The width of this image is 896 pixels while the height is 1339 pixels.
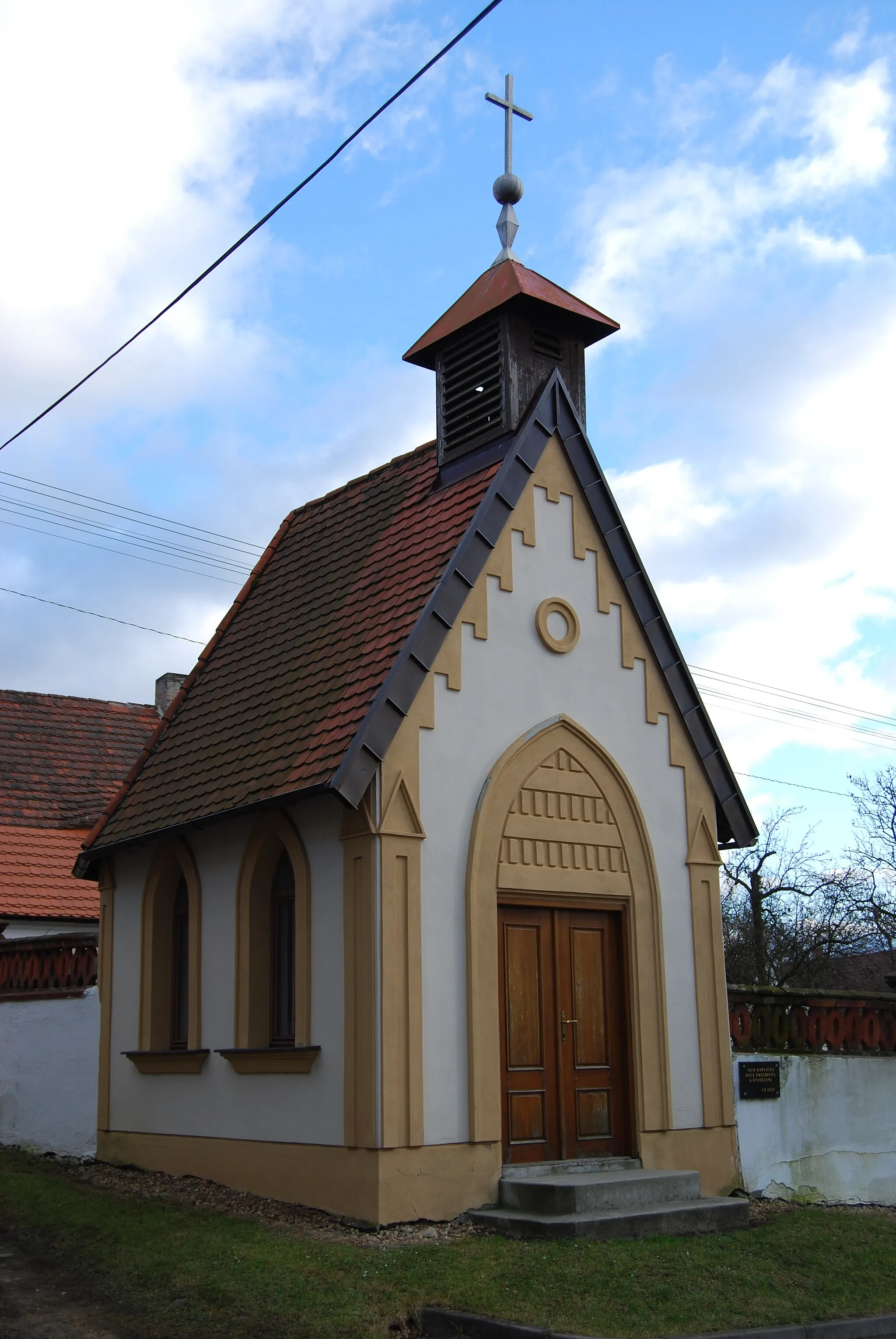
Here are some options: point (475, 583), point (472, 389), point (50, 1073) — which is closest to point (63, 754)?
point (50, 1073)

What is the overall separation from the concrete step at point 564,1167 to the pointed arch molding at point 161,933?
382cm

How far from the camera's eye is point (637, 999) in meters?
13.3

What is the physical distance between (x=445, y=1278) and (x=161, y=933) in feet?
20.9

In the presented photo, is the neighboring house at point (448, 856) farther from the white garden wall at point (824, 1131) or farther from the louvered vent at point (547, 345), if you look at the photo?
the white garden wall at point (824, 1131)

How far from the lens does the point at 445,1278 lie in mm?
9297

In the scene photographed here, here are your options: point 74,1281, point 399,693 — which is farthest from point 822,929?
point 74,1281

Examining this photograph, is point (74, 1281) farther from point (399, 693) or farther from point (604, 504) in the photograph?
point (604, 504)

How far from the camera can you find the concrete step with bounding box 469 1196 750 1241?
34.7 ft

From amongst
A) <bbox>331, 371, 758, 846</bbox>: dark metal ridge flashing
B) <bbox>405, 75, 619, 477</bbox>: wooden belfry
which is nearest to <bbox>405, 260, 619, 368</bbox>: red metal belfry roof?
<bbox>405, 75, 619, 477</bbox>: wooden belfry

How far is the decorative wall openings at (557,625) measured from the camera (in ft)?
44.0

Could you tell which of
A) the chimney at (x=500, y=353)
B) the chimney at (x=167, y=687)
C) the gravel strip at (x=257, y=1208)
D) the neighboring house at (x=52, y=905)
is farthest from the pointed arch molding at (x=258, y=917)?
the chimney at (x=167, y=687)

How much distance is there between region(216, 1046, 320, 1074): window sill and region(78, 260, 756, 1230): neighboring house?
0.03 metres

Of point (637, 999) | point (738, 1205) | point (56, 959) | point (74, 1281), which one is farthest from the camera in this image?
point (56, 959)

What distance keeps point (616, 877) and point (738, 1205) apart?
3144 mm
